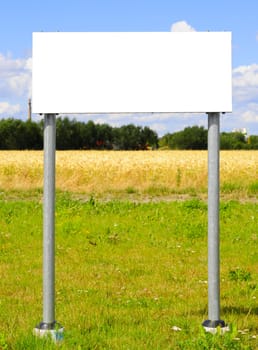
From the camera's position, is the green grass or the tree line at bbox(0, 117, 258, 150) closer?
the green grass

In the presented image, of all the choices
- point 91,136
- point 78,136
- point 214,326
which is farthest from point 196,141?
point 214,326

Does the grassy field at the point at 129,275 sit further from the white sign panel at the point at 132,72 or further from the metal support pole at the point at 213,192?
the white sign panel at the point at 132,72

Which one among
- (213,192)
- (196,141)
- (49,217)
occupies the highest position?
(196,141)

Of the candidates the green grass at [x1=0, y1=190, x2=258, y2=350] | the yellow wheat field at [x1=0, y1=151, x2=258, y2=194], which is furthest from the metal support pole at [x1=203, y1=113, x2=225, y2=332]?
the yellow wheat field at [x1=0, y1=151, x2=258, y2=194]

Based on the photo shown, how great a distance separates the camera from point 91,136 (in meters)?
82.2

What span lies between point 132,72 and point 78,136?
248ft

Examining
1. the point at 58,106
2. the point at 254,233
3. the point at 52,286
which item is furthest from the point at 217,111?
the point at 254,233

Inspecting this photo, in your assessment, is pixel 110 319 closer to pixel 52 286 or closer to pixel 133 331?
pixel 133 331

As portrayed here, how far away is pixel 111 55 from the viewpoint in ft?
19.3

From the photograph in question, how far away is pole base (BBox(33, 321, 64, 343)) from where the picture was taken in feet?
19.0

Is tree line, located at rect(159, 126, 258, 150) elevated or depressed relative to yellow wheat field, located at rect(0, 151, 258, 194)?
elevated

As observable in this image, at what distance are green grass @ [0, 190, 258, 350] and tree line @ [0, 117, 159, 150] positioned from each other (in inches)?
2456

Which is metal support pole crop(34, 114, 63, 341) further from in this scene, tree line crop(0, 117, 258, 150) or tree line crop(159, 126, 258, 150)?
tree line crop(0, 117, 258, 150)

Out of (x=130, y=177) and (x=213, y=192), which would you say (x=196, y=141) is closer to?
(x=130, y=177)
